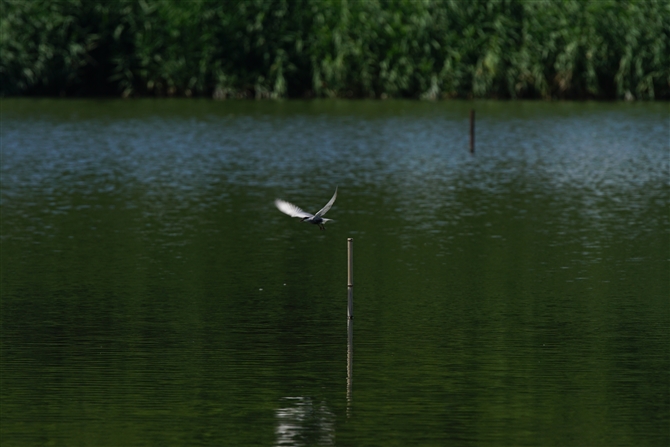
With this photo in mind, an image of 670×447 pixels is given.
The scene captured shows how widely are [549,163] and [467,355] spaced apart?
57.6 ft

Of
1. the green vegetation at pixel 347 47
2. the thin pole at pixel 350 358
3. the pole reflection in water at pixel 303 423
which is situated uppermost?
the green vegetation at pixel 347 47

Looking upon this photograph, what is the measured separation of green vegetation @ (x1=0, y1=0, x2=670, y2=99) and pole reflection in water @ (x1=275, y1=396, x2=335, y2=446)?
1329 inches

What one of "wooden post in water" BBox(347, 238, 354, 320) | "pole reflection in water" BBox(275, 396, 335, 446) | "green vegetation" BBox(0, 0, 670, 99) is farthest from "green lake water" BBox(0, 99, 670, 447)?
"green vegetation" BBox(0, 0, 670, 99)

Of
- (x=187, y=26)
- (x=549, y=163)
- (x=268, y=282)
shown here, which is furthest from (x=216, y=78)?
(x=268, y=282)

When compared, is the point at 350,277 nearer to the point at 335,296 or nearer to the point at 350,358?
the point at 350,358

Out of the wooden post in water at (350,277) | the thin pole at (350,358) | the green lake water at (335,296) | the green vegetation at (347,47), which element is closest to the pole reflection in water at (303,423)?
the green lake water at (335,296)

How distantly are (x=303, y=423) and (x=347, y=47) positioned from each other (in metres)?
34.6

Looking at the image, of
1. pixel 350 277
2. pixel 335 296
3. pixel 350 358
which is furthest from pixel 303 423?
pixel 335 296

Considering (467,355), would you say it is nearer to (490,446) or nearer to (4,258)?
(490,446)

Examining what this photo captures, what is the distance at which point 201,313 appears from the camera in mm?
14680

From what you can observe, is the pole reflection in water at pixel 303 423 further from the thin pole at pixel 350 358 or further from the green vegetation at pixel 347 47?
the green vegetation at pixel 347 47

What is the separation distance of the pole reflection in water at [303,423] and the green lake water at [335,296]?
2 cm

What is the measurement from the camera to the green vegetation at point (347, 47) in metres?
43.9

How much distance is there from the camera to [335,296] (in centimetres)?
1576
